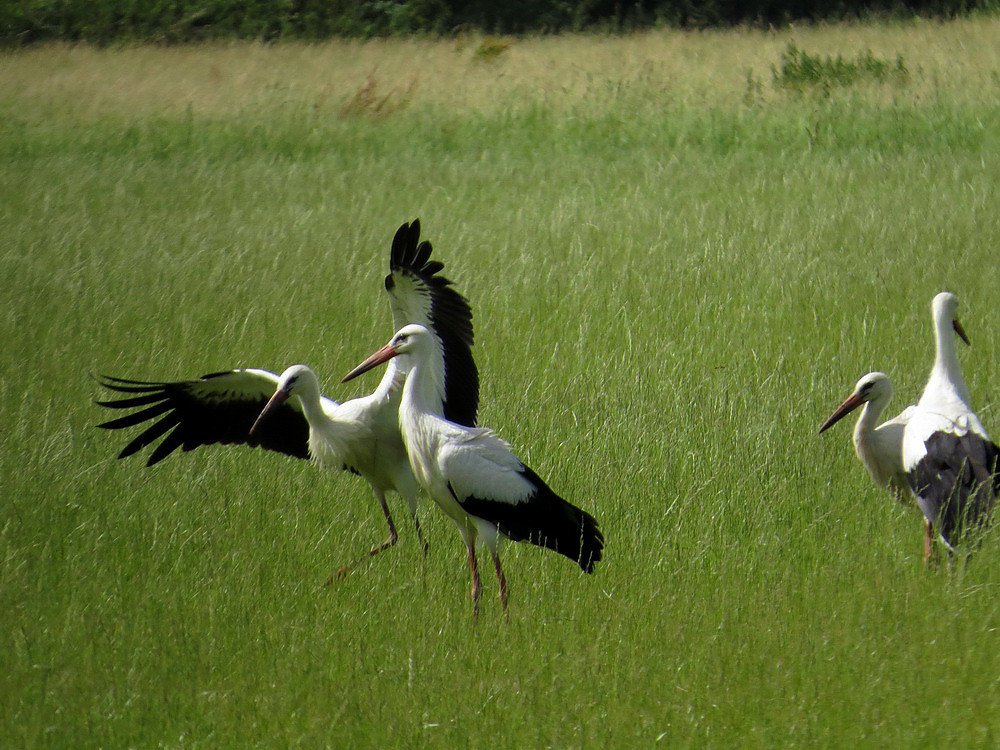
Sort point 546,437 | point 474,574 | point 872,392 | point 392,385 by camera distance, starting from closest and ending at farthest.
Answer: point 474,574, point 392,385, point 872,392, point 546,437

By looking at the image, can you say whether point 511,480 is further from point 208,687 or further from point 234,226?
point 234,226

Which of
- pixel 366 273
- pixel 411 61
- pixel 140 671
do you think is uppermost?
pixel 140 671

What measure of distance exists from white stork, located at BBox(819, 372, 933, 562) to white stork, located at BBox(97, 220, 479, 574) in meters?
1.51

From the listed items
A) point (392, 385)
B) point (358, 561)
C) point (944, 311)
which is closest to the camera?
point (358, 561)

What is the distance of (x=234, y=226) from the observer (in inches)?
365

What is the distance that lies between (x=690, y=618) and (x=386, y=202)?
7.24m

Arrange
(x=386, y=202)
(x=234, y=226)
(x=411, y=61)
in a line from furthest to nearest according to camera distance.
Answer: (x=411, y=61)
(x=386, y=202)
(x=234, y=226)

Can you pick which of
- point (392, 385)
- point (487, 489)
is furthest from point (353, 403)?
point (487, 489)

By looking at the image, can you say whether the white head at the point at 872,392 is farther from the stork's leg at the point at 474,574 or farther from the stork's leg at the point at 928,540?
the stork's leg at the point at 474,574

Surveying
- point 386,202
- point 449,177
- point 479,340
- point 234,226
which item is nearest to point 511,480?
point 479,340

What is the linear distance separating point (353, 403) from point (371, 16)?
78.3 ft

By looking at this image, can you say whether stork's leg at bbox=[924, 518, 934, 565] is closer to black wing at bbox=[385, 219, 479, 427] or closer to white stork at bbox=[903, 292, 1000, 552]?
white stork at bbox=[903, 292, 1000, 552]

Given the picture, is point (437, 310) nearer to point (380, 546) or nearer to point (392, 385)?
point (392, 385)

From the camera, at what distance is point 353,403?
4.46 m
